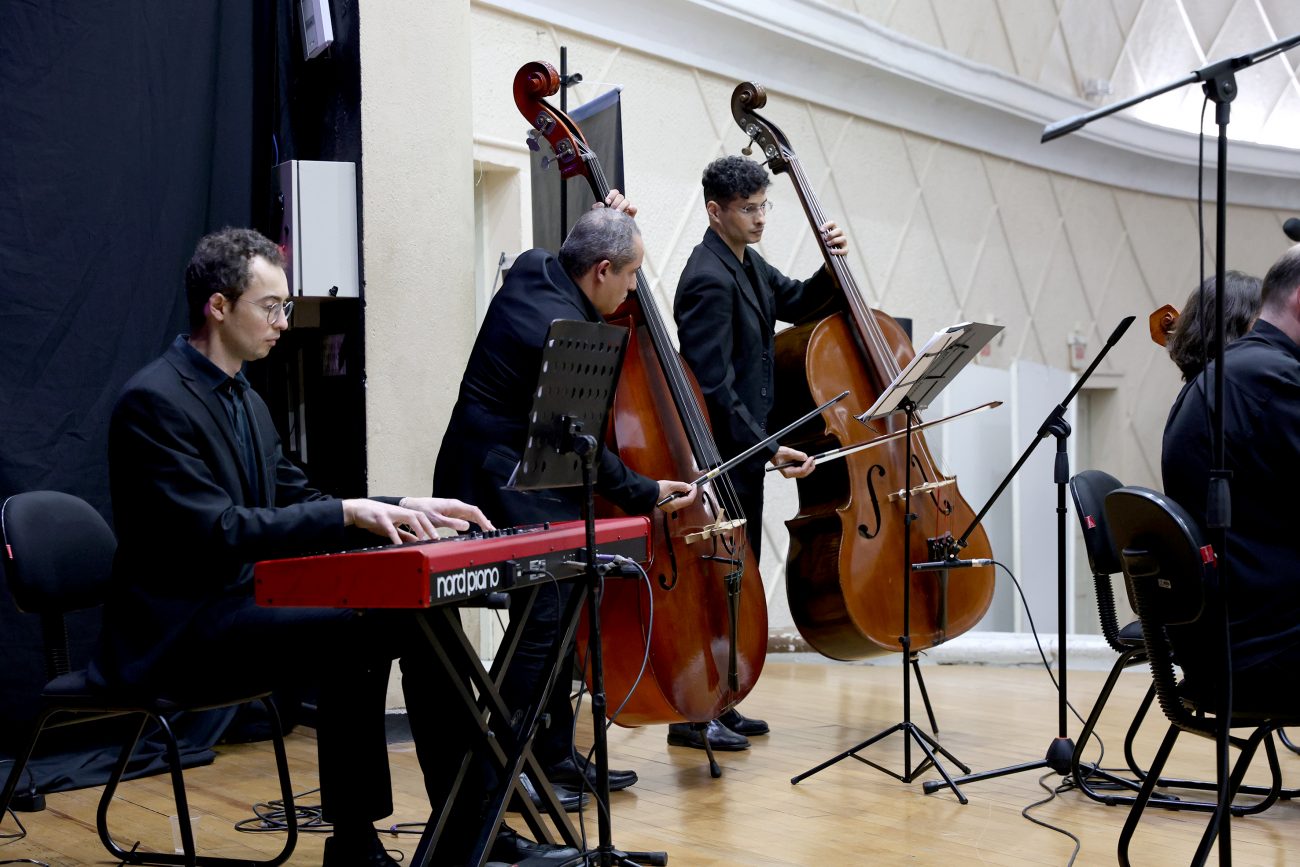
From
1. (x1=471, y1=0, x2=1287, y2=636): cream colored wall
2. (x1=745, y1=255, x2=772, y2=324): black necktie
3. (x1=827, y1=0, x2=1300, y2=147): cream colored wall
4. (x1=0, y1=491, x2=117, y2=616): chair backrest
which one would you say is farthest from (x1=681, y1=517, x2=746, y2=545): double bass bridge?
(x1=827, y1=0, x2=1300, y2=147): cream colored wall

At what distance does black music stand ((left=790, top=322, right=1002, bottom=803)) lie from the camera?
118 inches

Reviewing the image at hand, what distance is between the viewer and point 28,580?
2498 mm

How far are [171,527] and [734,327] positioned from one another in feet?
5.68

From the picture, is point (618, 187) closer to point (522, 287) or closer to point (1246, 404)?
point (522, 287)

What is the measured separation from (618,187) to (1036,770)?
194 cm

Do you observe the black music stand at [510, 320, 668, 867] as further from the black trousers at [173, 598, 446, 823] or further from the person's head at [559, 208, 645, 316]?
the person's head at [559, 208, 645, 316]

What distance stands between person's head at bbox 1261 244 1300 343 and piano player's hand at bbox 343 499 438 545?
1.67 meters

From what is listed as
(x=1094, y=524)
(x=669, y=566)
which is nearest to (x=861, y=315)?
(x=1094, y=524)

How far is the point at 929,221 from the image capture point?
6.51 metres

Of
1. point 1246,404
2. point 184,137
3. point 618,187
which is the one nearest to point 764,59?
point 618,187

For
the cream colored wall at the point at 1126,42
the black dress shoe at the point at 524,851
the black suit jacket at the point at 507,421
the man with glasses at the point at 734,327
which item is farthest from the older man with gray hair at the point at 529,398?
the cream colored wall at the point at 1126,42

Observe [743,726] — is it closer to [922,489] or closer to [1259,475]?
[922,489]

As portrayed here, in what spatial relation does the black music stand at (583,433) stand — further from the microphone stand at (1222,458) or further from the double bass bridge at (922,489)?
the double bass bridge at (922,489)

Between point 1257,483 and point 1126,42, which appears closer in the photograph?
point 1257,483
